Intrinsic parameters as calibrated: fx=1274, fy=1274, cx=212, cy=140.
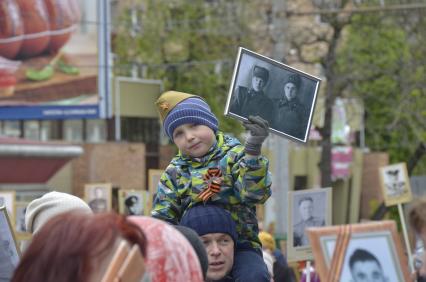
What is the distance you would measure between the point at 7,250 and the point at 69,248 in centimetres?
216

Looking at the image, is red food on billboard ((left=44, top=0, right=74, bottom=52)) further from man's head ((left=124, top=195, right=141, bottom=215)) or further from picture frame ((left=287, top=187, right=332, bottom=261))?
picture frame ((left=287, top=187, right=332, bottom=261))

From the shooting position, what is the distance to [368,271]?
139 inches

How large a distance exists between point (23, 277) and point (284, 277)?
8.98m

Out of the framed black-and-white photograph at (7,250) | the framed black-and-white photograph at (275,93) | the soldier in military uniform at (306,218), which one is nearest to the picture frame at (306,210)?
the soldier in military uniform at (306,218)

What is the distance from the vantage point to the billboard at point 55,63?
2677cm

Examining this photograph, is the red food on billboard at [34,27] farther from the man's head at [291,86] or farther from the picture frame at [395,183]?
the man's head at [291,86]

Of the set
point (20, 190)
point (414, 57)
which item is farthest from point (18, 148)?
point (414, 57)

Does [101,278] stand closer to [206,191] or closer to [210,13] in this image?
[206,191]

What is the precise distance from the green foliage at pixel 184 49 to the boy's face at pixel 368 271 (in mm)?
24149

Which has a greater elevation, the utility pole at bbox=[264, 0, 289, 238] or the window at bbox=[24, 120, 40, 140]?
the utility pole at bbox=[264, 0, 289, 238]

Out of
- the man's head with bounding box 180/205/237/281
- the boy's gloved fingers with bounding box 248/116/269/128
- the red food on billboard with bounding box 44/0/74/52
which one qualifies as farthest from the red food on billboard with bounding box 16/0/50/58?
the boy's gloved fingers with bounding box 248/116/269/128

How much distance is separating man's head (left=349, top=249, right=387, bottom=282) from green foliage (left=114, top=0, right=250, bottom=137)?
24.2 metres

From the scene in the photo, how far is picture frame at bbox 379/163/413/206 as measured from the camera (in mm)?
17188

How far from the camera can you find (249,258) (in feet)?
16.5
